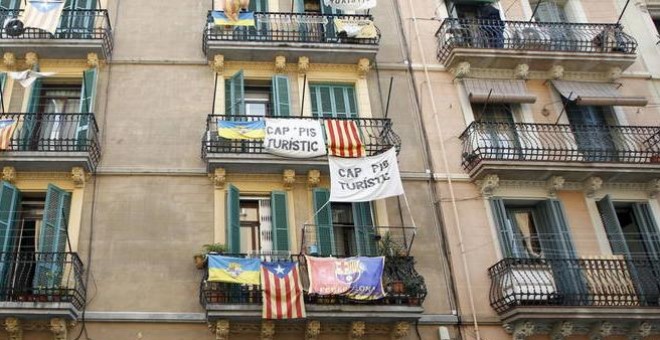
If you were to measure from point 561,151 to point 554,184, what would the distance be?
2.85ft

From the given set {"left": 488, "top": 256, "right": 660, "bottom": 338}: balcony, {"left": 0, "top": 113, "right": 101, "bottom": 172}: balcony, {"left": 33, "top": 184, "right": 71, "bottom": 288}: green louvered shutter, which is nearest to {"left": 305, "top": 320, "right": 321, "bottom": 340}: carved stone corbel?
{"left": 488, "top": 256, "right": 660, "bottom": 338}: balcony

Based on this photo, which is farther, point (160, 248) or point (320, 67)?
point (320, 67)

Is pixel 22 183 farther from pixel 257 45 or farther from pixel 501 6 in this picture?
pixel 501 6

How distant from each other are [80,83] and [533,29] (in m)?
12.4

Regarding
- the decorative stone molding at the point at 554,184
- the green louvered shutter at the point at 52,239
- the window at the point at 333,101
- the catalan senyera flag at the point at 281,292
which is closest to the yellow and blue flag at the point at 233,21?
the window at the point at 333,101

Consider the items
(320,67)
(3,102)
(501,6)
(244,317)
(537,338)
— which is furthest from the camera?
(501,6)

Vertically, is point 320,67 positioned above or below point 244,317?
above

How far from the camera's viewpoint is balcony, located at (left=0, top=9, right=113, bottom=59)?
1684 centimetres

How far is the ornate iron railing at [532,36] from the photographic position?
60.8ft

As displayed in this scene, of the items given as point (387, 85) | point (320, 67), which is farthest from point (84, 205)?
point (387, 85)

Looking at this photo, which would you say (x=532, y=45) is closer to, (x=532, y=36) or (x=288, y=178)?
(x=532, y=36)

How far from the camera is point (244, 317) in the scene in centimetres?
1383

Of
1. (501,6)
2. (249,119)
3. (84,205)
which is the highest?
(501,6)

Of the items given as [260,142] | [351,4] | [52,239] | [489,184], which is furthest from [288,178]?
[52,239]
